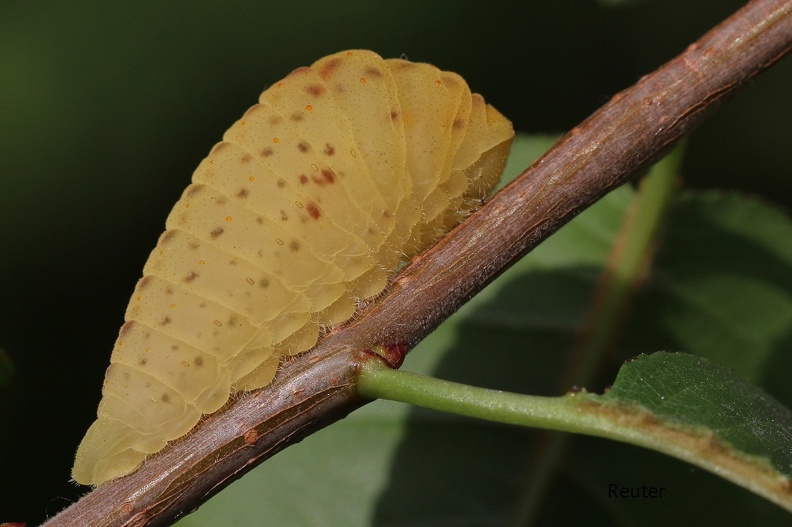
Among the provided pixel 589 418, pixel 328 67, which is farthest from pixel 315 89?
pixel 589 418

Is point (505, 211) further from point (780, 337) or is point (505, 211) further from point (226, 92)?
point (226, 92)

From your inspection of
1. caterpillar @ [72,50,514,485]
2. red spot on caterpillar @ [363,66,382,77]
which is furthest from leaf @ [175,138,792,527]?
red spot on caterpillar @ [363,66,382,77]

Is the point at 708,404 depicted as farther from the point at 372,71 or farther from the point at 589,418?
the point at 372,71

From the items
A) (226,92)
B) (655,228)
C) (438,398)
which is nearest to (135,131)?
(226,92)

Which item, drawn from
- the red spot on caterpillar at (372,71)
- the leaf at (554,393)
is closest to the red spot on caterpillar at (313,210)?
the red spot on caterpillar at (372,71)

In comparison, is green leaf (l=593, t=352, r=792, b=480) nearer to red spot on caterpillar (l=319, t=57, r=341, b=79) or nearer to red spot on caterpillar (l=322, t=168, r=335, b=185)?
red spot on caterpillar (l=322, t=168, r=335, b=185)
